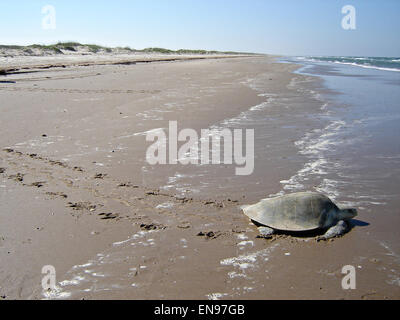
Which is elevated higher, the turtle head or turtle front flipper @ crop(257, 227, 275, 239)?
the turtle head

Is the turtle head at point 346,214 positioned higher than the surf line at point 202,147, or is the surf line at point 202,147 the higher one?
the surf line at point 202,147

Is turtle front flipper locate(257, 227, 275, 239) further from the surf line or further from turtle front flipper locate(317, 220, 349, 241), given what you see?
the surf line

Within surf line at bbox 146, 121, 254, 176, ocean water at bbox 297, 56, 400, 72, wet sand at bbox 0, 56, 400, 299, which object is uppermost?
ocean water at bbox 297, 56, 400, 72

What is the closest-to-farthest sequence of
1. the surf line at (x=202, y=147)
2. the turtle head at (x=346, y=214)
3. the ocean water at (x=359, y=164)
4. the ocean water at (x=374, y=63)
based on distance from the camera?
the turtle head at (x=346, y=214), the ocean water at (x=359, y=164), the surf line at (x=202, y=147), the ocean water at (x=374, y=63)

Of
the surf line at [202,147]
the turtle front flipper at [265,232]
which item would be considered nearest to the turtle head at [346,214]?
the turtle front flipper at [265,232]

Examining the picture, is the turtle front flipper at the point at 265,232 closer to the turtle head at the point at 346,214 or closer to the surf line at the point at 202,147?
the turtle head at the point at 346,214

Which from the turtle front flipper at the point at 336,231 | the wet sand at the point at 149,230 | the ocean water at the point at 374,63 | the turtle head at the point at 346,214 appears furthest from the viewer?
the ocean water at the point at 374,63

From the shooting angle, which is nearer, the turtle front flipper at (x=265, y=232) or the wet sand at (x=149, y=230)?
the wet sand at (x=149, y=230)

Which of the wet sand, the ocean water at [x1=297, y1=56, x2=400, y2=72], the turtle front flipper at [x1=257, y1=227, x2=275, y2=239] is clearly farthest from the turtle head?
the ocean water at [x1=297, y1=56, x2=400, y2=72]

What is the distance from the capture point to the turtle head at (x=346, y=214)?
4055mm

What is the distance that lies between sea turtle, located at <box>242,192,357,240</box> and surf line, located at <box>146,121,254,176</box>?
5.55 ft

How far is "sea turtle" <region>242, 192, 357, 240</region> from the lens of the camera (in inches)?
156

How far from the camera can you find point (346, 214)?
13.4ft

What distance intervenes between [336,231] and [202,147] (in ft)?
12.7
